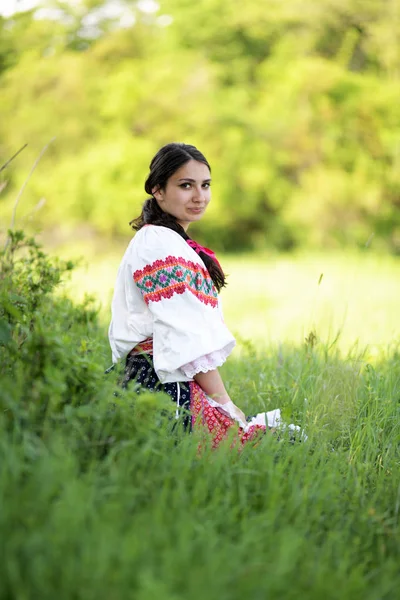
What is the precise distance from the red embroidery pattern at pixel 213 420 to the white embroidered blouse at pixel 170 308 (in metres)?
0.08

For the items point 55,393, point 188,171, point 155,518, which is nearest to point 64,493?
point 155,518

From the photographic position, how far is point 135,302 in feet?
7.98

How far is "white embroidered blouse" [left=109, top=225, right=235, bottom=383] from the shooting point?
2.30m

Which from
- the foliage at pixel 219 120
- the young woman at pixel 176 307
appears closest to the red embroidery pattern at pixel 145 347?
the young woman at pixel 176 307

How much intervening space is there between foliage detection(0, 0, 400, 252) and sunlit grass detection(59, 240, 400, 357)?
6.16 feet

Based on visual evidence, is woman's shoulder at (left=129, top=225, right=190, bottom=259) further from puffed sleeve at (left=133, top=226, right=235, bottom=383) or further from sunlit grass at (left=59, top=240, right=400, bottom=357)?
sunlit grass at (left=59, top=240, right=400, bottom=357)

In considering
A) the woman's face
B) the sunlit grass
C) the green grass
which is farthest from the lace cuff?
the sunlit grass

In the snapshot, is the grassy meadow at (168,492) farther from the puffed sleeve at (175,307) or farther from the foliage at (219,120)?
the foliage at (219,120)

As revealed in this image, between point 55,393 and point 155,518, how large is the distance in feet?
1.37

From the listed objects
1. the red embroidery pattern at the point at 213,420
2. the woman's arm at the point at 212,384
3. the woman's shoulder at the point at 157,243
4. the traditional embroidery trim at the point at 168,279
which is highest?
the woman's shoulder at the point at 157,243

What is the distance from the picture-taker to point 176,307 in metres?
2.31

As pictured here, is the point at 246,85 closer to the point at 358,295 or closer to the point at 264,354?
the point at 358,295

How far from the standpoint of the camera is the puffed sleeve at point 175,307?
7.52ft

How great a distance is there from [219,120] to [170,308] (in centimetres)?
1417
